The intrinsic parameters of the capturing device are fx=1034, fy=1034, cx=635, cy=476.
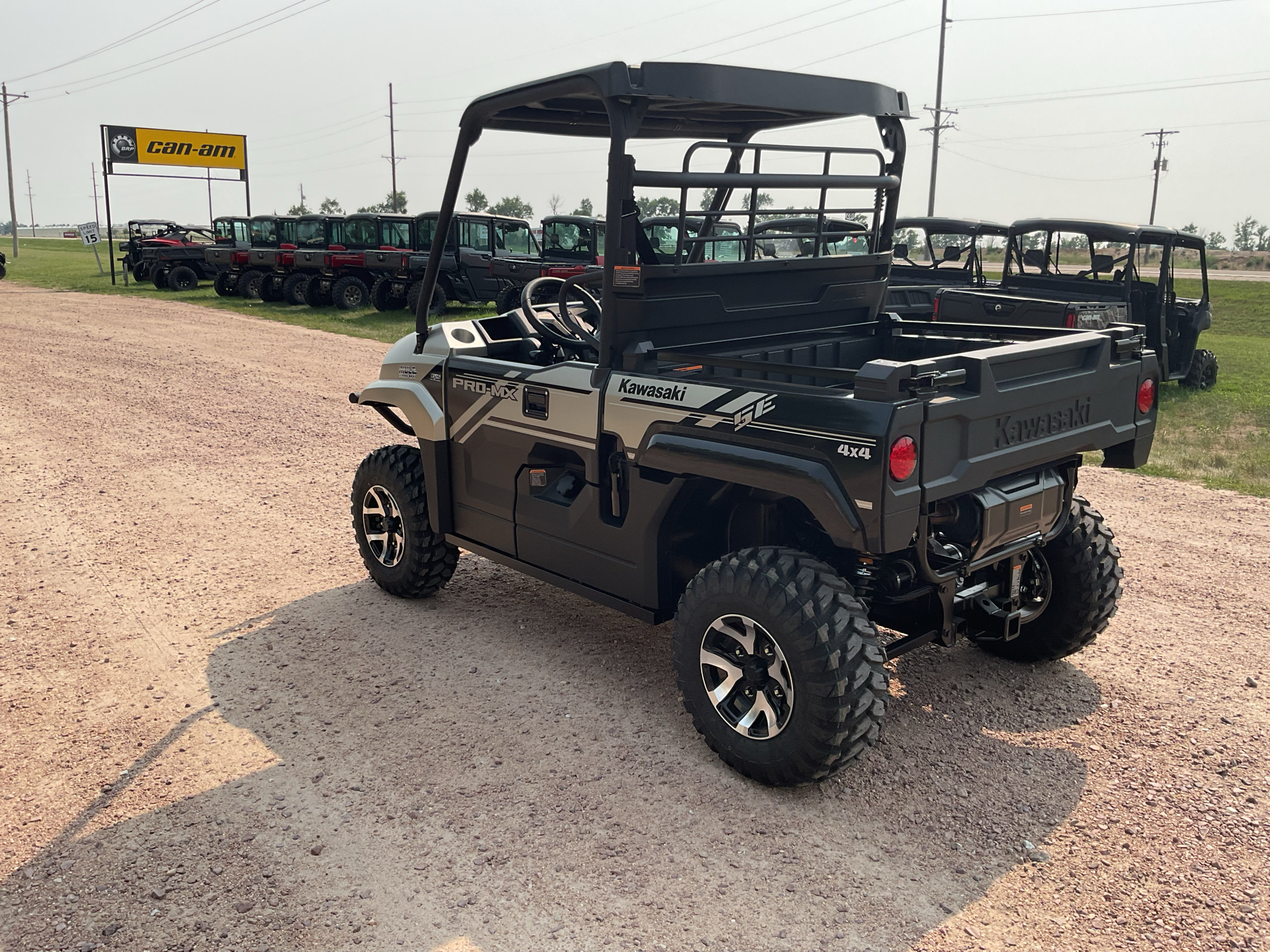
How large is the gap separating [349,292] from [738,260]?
18.0 metres

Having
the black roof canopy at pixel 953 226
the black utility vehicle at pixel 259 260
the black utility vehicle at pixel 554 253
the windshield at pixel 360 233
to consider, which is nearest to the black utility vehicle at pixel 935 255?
the black roof canopy at pixel 953 226

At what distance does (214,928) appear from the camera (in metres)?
2.75

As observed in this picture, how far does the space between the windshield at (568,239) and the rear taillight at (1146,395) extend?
1604cm

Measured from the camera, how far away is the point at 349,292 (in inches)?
817

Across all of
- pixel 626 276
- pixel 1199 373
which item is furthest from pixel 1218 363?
pixel 626 276

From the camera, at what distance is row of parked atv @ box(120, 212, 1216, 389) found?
14.2 ft

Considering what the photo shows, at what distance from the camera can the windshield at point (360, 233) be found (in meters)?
22.1

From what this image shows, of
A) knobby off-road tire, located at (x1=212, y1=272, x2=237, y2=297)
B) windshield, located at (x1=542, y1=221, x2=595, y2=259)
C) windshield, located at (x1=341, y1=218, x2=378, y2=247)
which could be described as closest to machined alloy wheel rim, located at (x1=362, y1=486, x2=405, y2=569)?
windshield, located at (x1=542, y1=221, x2=595, y2=259)

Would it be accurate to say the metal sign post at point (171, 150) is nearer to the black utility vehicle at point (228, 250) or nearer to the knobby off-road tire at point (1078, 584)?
the black utility vehicle at point (228, 250)

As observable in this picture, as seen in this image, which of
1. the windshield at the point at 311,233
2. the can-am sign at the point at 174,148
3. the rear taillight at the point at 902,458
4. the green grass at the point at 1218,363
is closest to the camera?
the rear taillight at the point at 902,458

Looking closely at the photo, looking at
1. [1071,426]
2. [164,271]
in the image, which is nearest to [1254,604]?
[1071,426]

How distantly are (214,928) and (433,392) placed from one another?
251cm

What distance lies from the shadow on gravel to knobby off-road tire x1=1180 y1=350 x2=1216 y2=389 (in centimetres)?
900

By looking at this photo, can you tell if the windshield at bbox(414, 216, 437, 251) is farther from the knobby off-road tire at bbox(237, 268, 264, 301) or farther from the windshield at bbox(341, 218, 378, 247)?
the knobby off-road tire at bbox(237, 268, 264, 301)
